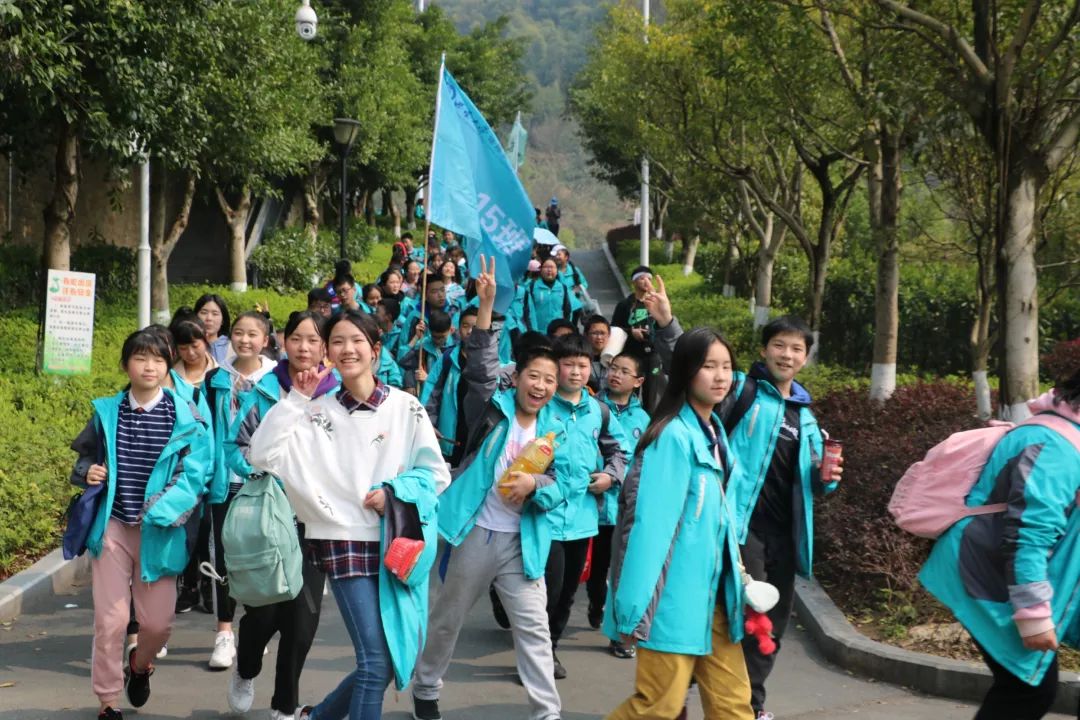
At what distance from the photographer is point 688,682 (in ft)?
13.7

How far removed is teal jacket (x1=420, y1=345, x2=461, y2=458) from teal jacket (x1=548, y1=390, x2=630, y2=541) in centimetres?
201

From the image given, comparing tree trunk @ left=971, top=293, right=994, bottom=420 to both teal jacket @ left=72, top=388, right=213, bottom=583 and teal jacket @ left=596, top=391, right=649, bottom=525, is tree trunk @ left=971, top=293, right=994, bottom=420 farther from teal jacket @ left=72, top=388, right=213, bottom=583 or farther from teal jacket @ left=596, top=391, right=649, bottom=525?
teal jacket @ left=72, top=388, right=213, bottom=583

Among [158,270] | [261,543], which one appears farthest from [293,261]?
[261,543]

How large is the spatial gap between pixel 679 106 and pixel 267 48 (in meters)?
6.45

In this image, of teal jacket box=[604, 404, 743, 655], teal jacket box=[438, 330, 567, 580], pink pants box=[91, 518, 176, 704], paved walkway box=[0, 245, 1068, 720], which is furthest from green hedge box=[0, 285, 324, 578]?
teal jacket box=[604, 404, 743, 655]

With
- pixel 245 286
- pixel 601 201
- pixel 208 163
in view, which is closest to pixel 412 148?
pixel 245 286

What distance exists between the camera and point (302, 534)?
17.0 ft

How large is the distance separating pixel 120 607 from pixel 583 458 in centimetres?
213

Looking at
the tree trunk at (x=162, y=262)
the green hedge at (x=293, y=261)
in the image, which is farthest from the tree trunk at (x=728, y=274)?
the tree trunk at (x=162, y=262)

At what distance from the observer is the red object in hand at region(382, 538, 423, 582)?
14.3 ft

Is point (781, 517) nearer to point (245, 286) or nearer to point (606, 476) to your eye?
point (606, 476)

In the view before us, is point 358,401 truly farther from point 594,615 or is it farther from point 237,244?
point 237,244

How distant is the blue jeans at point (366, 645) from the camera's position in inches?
172

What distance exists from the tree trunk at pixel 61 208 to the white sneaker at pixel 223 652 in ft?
29.9
